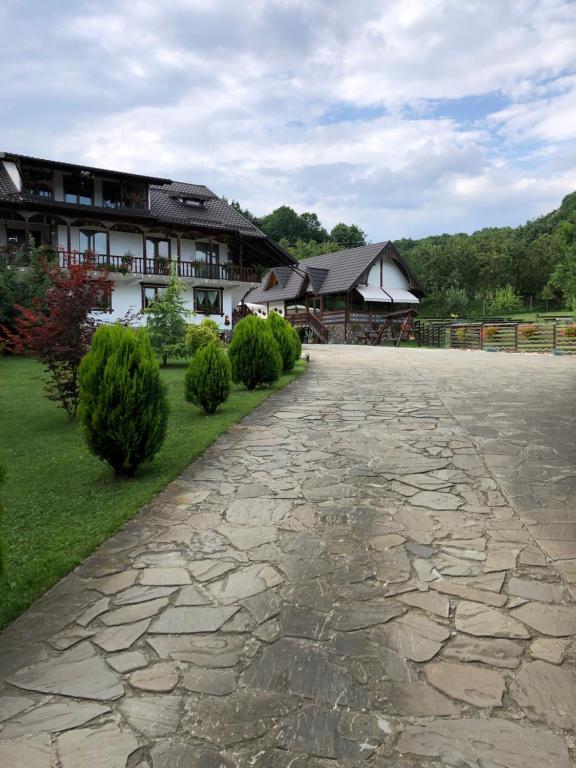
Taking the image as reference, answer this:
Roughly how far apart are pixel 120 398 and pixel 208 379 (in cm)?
339

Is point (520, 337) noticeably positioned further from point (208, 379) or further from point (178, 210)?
point (208, 379)

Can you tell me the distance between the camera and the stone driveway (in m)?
2.06

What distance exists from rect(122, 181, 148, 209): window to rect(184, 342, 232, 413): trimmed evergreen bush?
21167 millimetres

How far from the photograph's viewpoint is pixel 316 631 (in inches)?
108

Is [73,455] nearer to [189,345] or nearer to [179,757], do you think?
[179,757]

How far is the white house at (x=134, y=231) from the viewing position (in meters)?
24.6

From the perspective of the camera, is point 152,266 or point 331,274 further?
point 331,274

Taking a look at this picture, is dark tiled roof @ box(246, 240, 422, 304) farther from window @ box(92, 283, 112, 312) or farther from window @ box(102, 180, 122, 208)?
window @ box(92, 283, 112, 312)

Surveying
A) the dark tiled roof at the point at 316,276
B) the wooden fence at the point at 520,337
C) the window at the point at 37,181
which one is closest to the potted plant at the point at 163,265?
the window at the point at 37,181

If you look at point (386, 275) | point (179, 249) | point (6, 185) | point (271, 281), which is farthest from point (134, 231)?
point (386, 275)

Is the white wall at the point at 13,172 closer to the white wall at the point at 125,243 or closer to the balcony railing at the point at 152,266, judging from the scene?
the balcony railing at the point at 152,266

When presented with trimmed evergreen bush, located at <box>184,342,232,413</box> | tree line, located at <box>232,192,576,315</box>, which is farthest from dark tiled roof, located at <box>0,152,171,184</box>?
tree line, located at <box>232,192,576,315</box>

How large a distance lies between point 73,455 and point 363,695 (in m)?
5.13

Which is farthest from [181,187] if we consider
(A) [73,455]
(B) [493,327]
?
(A) [73,455]
